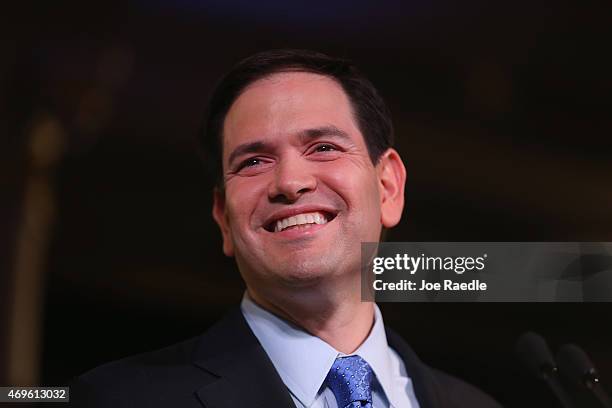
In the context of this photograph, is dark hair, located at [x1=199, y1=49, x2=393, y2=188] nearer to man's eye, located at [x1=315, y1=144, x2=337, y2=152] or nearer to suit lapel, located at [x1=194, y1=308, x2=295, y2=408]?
man's eye, located at [x1=315, y1=144, x2=337, y2=152]

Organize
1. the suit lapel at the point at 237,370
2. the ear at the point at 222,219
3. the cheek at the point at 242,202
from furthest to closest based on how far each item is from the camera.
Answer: the ear at the point at 222,219, the cheek at the point at 242,202, the suit lapel at the point at 237,370

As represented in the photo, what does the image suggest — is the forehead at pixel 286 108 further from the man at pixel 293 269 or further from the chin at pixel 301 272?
the chin at pixel 301 272

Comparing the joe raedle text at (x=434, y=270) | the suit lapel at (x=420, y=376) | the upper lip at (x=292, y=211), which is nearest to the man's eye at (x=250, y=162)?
the upper lip at (x=292, y=211)

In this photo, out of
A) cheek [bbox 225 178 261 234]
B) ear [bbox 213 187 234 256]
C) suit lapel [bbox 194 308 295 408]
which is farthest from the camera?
ear [bbox 213 187 234 256]

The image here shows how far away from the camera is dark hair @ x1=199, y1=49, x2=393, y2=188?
1.71 meters

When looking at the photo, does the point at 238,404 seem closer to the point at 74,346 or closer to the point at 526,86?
the point at 74,346

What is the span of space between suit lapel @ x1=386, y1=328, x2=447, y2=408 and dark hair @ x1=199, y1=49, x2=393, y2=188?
1.30 ft

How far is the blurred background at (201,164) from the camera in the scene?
1766mm

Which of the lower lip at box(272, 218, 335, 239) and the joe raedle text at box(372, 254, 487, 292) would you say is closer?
the lower lip at box(272, 218, 335, 239)

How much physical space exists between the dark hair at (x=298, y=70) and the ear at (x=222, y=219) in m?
0.03

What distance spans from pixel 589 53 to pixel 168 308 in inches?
43.7

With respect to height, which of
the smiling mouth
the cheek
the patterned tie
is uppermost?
the cheek

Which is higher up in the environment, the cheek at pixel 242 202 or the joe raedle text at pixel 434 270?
the cheek at pixel 242 202

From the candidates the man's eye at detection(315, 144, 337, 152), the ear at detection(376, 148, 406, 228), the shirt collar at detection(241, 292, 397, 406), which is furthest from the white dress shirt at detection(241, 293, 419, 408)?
the man's eye at detection(315, 144, 337, 152)
